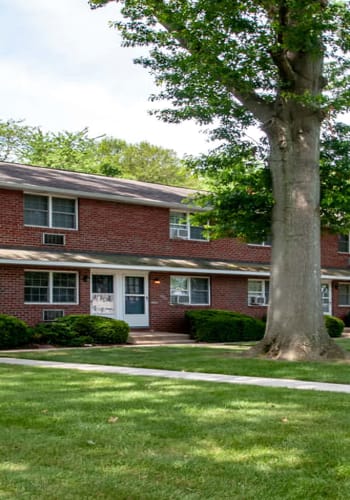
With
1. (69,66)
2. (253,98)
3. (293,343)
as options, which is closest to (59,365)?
(293,343)

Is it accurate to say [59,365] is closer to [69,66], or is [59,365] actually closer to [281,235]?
[281,235]

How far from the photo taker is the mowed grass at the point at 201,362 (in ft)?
40.8

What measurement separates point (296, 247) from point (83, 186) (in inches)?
438

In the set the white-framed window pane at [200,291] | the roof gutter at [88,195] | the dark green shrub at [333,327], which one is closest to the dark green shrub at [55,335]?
the roof gutter at [88,195]

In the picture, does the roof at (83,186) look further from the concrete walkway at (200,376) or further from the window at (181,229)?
the concrete walkway at (200,376)

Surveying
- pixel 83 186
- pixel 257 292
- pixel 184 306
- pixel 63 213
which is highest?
pixel 83 186

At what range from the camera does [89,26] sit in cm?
1919

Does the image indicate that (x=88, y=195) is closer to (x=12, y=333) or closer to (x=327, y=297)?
(x=12, y=333)

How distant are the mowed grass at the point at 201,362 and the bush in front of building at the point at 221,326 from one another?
5523mm

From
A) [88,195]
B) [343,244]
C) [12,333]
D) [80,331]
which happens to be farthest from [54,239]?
[343,244]

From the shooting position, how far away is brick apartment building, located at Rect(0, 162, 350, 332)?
72.7ft

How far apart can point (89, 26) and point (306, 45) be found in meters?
7.13

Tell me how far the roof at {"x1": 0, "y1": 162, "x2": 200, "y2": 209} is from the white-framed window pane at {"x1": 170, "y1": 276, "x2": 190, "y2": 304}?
2849mm

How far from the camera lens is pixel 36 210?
23.0m
